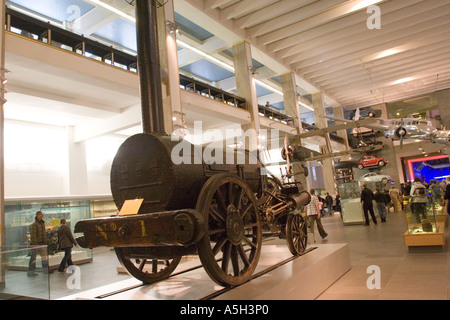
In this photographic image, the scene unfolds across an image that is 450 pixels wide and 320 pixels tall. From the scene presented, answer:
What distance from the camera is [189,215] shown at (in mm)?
2682

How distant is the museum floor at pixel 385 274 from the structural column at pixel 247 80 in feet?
19.3

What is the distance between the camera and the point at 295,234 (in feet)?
16.9

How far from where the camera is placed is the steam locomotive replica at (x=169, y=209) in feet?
9.34

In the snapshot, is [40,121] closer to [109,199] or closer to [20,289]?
[109,199]

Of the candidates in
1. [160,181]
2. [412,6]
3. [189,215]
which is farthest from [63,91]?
[412,6]

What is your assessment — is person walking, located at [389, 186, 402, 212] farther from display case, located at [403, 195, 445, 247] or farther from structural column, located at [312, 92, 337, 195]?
display case, located at [403, 195, 445, 247]

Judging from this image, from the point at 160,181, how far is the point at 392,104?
97.5 feet

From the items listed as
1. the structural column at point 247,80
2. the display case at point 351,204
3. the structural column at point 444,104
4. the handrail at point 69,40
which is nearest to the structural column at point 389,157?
the structural column at point 444,104

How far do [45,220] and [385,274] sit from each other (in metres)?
9.56

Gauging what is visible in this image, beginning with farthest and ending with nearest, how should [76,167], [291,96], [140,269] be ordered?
[291,96], [76,167], [140,269]

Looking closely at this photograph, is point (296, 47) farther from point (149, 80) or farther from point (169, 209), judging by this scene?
point (169, 209)

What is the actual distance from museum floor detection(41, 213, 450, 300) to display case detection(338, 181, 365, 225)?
322cm

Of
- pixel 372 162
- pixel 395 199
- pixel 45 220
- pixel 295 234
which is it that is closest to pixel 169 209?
pixel 295 234

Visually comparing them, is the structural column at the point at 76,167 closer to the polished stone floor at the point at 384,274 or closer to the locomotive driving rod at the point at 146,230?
the polished stone floor at the point at 384,274
